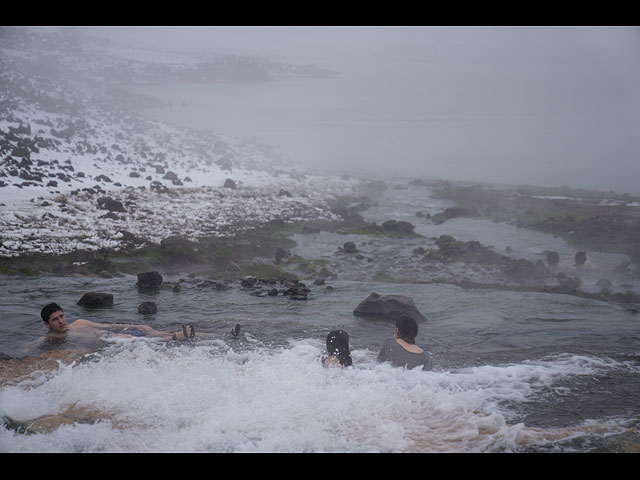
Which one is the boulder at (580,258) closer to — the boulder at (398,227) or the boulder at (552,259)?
the boulder at (552,259)

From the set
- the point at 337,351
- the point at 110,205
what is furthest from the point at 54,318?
the point at 110,205

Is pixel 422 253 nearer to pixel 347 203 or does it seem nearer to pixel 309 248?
pixel 309 248

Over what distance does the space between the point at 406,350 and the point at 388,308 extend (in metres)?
3.12

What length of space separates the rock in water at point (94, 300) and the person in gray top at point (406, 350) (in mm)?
6218

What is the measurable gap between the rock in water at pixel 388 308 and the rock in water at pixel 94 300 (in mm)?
5293

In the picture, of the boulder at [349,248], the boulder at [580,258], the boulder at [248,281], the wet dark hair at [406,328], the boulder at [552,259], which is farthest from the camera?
the boulder at [349,248]

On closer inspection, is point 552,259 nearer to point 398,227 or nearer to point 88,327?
point 398,227

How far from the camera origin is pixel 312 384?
7184mm

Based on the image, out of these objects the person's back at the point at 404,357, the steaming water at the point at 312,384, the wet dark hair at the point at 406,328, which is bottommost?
the steaming water at the point at 312,384

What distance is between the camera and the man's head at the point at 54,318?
850cm

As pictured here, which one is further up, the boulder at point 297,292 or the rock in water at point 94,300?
the rock in water at point 94,300

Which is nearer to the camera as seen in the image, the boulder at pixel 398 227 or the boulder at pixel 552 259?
the boulder at pixel 552 259

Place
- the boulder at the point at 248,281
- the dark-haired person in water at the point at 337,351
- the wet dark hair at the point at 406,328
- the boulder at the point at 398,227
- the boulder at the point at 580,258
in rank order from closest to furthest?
the wet dark hair at the point at 406,328, the dark-haired person in water at the point at 337,351, the boulder at the point at 248,281, the boulder at the point at 580,258, the boulder at the point at 398,227

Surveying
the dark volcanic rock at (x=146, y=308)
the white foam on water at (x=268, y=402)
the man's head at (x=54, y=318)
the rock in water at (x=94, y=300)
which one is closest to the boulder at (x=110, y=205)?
the rock in water at (x=94, y=300)
